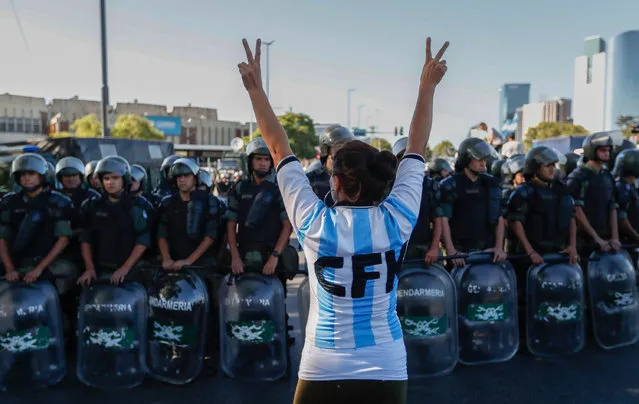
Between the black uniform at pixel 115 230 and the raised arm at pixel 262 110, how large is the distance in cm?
324

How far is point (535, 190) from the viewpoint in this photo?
5.48 meters

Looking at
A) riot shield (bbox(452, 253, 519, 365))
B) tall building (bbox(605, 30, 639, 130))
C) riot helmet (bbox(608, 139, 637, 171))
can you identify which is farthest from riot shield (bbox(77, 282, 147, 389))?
tall building (bbox(605, 30, 639, 130))

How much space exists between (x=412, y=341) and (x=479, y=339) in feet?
2.44

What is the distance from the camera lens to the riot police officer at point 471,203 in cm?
522

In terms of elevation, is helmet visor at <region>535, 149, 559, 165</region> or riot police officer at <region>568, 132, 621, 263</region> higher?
helmet visor at <region>535, 149, 559, 165</region>

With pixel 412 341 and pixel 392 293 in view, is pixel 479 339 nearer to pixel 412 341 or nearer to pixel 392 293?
pixel 412 341

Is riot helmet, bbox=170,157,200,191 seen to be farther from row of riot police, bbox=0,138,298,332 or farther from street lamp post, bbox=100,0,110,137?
street lamp post, bbox=100,0,110,137

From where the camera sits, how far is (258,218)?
4.82 m

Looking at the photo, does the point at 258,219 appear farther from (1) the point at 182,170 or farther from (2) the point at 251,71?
(2) the point at 251,71

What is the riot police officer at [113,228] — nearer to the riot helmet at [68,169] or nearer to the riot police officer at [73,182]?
the riot police officer at [73,182]

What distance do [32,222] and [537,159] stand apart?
179 inches

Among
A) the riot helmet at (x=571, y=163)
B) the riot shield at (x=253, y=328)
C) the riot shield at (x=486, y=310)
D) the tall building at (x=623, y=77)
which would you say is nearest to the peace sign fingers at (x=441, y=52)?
the riot shield at (x=253, y=328)

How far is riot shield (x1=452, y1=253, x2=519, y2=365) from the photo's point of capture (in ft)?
16.0

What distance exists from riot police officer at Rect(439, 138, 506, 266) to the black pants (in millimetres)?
3379
